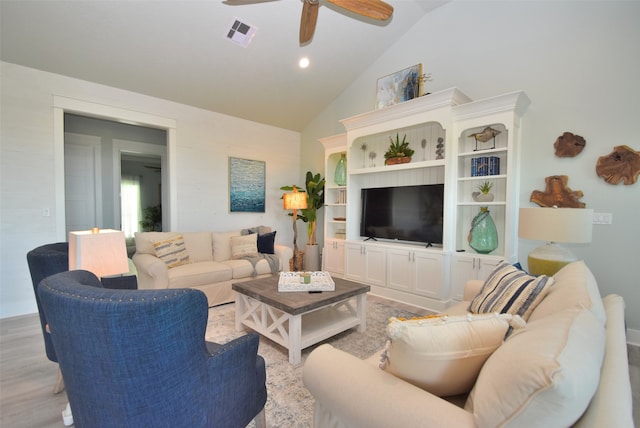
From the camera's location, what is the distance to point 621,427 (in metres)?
0.59

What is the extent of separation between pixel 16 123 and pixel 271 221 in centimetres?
358

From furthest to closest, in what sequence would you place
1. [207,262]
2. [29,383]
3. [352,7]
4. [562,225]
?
[207,262], [352,7], [562,225], [29,383]

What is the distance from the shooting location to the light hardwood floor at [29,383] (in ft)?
5.46

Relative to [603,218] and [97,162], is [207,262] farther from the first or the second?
[603,218]

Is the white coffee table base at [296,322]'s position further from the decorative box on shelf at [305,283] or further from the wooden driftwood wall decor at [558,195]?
the wooden driftwood wall decor at [558,195]

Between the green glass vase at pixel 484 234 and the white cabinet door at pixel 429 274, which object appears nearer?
the green glass vase at pixel 484 234

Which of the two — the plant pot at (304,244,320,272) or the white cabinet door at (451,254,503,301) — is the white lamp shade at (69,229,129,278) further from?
the plant pot at (304,244,320,272)

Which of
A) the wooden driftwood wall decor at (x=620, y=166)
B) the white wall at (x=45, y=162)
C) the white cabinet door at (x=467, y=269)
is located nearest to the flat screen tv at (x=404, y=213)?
the white cabinet door at (x=467, y=269)

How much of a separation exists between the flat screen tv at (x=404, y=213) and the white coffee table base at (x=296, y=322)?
1.41 m

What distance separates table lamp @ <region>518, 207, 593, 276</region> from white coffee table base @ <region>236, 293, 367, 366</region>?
1.50m

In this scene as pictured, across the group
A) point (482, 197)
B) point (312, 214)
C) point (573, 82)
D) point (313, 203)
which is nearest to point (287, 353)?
point (482, 197)

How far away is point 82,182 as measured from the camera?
462 centimetres

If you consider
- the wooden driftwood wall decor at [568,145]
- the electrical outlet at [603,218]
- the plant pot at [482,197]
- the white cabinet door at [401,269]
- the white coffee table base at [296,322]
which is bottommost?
the white coffee table base at [296,322]

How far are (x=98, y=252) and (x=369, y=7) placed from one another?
101 inches
